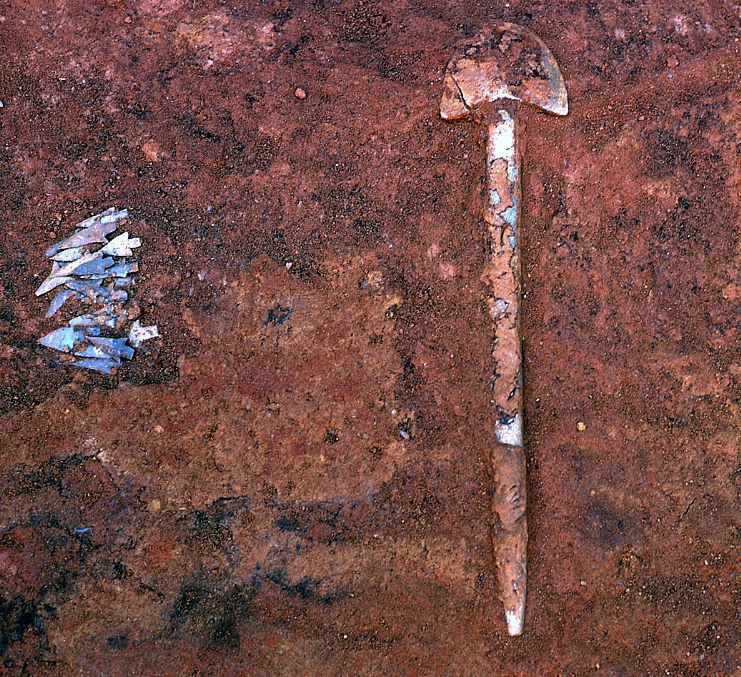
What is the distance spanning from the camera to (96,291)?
11.3 feet

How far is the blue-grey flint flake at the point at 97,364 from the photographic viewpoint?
3400 millimetres

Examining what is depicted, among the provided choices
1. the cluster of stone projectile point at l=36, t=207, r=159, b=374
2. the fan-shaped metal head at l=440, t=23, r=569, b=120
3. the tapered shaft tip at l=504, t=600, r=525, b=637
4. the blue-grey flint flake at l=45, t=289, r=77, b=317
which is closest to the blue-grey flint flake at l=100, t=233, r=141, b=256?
the cluster of stone projectile point at l=36, t=207, r=159, b=374

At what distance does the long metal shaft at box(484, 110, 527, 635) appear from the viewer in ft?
10.8

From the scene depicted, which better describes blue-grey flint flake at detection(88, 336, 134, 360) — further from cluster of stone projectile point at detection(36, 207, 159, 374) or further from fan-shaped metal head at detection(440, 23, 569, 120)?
Result: fan-shaped metal head at detection(440, 23, 569, 120)

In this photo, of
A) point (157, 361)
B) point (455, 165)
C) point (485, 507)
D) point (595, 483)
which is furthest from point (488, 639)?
point (455, 165)

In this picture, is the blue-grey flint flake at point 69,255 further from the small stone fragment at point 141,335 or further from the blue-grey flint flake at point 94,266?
the small stone fragment at point 141,335

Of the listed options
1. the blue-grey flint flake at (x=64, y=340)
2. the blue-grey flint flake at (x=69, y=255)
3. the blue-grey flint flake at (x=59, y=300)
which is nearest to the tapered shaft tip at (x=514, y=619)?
the blue-grey flint flake at (x=64, y=340)

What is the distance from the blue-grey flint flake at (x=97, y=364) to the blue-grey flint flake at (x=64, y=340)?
12 centimetres

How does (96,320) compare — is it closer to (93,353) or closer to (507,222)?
(93,353)

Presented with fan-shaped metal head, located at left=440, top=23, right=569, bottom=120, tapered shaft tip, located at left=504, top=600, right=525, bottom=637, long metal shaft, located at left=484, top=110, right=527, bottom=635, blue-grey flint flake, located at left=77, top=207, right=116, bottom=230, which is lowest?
tapered shaft tip, located at left=504, top=600, right=525, bottom=637

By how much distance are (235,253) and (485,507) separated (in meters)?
2.34

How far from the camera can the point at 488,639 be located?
10.9 feet

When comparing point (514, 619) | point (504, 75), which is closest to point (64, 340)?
point (504, 75)

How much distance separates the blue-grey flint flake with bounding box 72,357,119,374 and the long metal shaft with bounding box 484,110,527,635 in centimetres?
252
